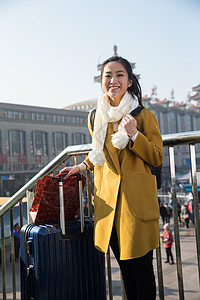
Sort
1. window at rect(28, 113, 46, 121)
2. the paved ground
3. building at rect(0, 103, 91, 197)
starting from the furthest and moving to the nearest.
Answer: window at rect(28, 113, 46, 121)
building at rect(0, 103, 91, 197)
the paved ground

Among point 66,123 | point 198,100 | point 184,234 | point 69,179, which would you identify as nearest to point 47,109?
point 66,123

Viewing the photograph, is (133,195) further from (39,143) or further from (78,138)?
(78,138)

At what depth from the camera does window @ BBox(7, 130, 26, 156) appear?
118 ft

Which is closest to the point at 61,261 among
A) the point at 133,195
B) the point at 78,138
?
the point at 133,195

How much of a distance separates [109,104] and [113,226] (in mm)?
568

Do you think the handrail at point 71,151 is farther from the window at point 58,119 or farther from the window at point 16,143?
the window at point 58,119

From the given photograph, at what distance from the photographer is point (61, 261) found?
1.69 m

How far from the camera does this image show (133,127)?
137 centimetres

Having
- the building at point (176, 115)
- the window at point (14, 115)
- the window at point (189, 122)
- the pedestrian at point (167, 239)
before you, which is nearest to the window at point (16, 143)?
the window at point (14, 115)

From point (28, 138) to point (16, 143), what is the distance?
1.54 m

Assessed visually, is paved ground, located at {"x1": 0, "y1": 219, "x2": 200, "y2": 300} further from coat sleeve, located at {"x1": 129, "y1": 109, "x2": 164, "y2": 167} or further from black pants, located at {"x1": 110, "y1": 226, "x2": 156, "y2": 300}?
coat sleeve, located at {"x1": 129, "y1": 109, "x2": 164, "y2": 167}

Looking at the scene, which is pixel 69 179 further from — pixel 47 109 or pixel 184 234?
pixel 47 109

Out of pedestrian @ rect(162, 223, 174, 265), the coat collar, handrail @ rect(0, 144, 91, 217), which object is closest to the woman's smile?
the coat collar

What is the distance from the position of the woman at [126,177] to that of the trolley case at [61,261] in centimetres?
25
